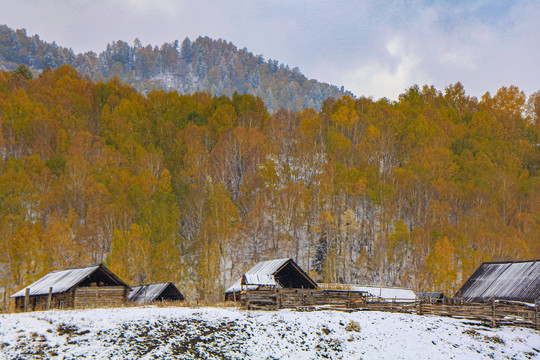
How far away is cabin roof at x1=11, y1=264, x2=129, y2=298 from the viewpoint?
1784 inches

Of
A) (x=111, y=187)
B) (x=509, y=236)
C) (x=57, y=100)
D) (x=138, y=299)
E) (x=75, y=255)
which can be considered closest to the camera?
(x=138, y=299)

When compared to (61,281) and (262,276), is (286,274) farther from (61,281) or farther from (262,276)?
(61,281)

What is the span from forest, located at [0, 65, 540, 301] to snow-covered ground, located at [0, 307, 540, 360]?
36.7 meters

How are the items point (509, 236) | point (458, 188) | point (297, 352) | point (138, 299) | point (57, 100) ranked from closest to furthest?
1. point (297, 352)
2. point (138, 299)
3. point (509, 236)
4. point (458, 188)
5. point (57, 100)

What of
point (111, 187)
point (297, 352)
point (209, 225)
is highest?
point (111, 187)

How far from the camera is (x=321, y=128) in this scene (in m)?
125

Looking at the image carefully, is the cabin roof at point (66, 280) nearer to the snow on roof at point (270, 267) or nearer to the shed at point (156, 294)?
the shed at point (156, 294)

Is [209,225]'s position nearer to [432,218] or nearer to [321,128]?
[432,218]

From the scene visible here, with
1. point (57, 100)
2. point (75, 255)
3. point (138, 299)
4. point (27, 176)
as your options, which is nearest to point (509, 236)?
point (138, 299)

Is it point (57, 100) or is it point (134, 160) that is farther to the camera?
point (57, 100)

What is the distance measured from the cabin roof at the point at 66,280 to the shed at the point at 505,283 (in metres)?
32.1

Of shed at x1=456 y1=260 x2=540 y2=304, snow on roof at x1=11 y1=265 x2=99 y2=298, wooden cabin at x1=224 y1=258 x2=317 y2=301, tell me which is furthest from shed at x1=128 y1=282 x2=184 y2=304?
shed at x1=456 y1=260 x2=540 y2=304

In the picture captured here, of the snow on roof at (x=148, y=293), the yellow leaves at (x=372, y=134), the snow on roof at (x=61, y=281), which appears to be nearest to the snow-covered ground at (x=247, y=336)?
the snow on roof at (x=61, y=281)

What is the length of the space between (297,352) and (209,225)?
56.7 meters
